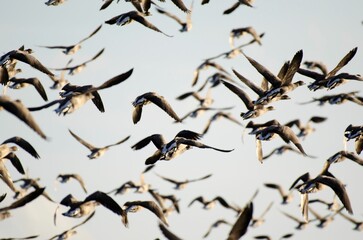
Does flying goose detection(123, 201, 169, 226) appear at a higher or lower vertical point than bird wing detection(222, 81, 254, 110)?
lower

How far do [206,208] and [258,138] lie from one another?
2112 centimetres

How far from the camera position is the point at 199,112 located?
38625 mm

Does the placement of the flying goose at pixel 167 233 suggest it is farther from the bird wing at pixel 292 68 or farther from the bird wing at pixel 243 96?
the bird wing at pixel 243 96

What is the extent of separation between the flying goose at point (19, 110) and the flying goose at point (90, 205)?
4.57 m

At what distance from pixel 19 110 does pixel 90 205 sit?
7.24m

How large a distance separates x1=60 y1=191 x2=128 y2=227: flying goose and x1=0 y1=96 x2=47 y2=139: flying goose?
457 centimetres

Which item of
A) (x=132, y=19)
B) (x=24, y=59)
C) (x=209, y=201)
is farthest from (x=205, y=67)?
(x=24, y=59)

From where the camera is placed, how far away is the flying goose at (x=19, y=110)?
1242 cm

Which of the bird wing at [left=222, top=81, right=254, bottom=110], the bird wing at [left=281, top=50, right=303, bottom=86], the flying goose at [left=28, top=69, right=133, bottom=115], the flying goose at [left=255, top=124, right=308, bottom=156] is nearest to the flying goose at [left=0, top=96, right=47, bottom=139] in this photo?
the flying goose at [left=28, top=69, right=133, bottom=115]

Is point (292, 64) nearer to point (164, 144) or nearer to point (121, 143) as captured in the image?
point (164, 144)

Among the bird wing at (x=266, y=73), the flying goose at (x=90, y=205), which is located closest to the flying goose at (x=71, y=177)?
the flying goose at (x=90, y=205)

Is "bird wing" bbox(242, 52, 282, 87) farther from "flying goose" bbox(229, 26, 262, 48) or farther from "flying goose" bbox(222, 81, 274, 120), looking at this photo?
"flying goose" bbox(229, 26, 262, 48)

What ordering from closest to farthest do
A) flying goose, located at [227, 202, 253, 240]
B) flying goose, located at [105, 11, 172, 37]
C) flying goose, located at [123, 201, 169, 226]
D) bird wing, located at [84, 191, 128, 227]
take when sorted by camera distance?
1. flying goose, located at [227, 202, 253, 240]
2. bird wing, located at [84, 191, 128, 227]
3. flying goose, located at [123, 201, 169, 226]
4. flying goose, located at [105, 11, 172, 37]

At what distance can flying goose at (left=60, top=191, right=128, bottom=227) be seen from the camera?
16375 millimetres
